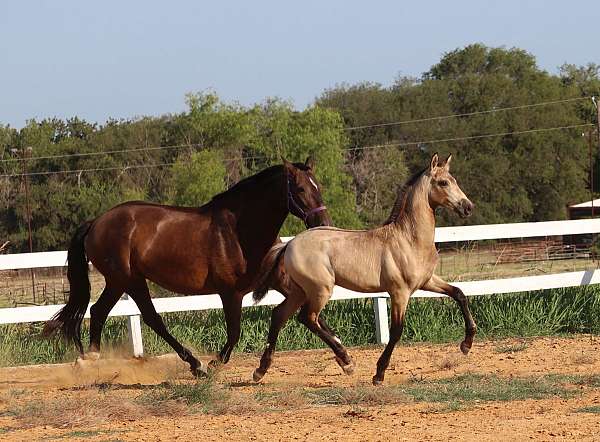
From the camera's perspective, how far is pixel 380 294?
11.5 m

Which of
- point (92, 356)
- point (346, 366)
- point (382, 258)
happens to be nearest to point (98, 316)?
point (92, 356)

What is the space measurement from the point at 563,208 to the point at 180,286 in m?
62.5

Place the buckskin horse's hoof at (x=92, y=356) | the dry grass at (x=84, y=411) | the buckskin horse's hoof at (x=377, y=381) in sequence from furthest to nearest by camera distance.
A: the buckskin horse's hoof at (x=92, y=356) < the buckskin horse's hoof at (x=377, y=381) < the dry grass at (x=84, y=411)

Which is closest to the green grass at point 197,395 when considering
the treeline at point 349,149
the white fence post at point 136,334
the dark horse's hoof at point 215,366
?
the dark horse's hoof at point 215,366

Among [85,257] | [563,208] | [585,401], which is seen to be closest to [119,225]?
[85,257]

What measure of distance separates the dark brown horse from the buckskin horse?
422mm

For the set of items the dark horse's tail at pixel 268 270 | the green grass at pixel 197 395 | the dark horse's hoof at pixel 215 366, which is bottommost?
the dark horse's hoof at pixel 215 366

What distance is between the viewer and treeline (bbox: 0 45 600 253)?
180ft

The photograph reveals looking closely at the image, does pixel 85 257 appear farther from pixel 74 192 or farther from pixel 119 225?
pixel 74 192

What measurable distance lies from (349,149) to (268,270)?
2146 inches

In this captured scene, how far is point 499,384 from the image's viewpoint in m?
8.22

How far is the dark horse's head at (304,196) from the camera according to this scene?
919cm

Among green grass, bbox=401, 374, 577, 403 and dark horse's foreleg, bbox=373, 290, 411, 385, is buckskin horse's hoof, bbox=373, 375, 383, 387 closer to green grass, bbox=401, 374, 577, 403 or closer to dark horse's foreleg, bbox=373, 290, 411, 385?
dark horse's foreleg, bbox=373, 290, 411, 385

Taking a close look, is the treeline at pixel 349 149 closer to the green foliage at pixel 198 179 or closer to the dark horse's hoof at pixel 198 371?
the green foliage at pixel 198 179
